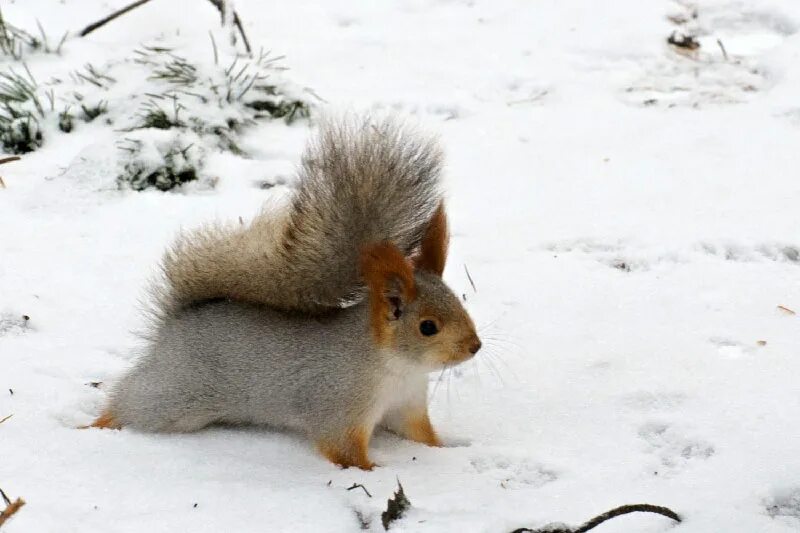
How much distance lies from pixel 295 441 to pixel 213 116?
5.68 ft

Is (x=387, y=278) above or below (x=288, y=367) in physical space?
above

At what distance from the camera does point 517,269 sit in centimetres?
317

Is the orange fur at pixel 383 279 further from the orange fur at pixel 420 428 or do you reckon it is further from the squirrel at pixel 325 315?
the orange fur at pixel 420 428

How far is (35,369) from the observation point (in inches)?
103

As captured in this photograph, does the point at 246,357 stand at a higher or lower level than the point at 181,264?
lower

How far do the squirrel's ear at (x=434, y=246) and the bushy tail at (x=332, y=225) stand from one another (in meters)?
0.04

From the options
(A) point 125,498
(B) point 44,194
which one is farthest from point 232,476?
(B) point 44,194

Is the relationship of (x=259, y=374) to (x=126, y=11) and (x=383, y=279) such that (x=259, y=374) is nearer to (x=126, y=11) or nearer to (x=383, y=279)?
(x=383, y=279)

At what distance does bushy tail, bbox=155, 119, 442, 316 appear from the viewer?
2.31 metres

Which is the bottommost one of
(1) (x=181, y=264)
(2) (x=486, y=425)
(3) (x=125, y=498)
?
(2) (x=486, y=425)

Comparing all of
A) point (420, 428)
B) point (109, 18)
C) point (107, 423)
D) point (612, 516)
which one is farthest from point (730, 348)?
point (109, 18)

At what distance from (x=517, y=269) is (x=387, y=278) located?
986 millimetres

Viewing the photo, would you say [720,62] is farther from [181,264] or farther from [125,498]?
[125,498]

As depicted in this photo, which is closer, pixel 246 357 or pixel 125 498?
pixel 125 498
